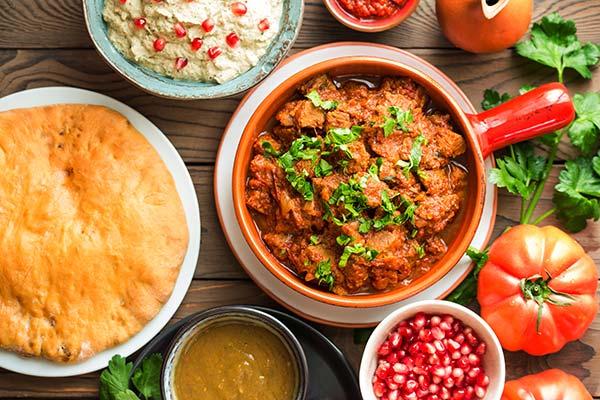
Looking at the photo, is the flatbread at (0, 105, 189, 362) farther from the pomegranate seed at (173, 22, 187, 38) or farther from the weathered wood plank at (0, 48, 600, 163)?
the pomegranate seed at (173, 22, 187, 38)

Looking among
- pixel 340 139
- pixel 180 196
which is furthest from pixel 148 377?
pixel 340 139

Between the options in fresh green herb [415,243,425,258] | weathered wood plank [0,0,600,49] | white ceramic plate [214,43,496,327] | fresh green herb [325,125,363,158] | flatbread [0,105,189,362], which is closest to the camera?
fresh green herb [325,125,363,158]

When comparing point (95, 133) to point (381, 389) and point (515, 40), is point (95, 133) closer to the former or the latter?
point (381, 389)

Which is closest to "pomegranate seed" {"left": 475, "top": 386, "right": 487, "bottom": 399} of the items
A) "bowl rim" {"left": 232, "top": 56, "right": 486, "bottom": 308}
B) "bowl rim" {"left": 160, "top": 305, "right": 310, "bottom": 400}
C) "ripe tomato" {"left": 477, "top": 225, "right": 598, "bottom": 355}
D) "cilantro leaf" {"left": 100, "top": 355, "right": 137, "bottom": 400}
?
"ripe tomato" {"left": 477, "top": 225, "right": 598, "bottom": 355}

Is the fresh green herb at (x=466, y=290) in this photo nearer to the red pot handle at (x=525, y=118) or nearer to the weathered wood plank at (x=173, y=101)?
the red pot handle at (x=525, y=118)

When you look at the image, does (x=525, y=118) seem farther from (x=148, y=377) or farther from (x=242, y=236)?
(x=148, y=377)

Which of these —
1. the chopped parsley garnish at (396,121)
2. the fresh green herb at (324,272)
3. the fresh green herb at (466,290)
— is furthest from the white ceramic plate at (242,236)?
the chopped parsley garnish at (396,121)
